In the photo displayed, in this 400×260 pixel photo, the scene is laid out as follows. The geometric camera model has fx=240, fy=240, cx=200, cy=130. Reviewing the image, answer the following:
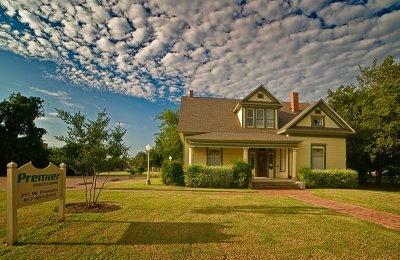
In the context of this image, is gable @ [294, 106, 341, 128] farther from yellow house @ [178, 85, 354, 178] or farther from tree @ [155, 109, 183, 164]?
tree @ [155, 109, 183, 164]

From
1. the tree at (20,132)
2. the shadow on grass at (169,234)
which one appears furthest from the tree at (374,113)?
the tree at (20,132)

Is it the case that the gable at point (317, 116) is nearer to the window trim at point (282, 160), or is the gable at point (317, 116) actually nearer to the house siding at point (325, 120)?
the house siding at point (325, 120)

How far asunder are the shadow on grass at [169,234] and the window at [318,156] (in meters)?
17.3

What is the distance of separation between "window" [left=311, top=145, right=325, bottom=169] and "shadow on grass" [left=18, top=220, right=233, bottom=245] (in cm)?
1732

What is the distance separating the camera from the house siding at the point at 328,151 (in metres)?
21.2

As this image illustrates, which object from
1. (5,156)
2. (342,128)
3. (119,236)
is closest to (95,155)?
(119,236)

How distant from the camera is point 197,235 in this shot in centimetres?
603

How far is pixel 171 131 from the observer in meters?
44.2

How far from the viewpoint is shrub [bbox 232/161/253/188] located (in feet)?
55.8

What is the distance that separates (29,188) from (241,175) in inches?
525

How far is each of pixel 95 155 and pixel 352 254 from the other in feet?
26.5

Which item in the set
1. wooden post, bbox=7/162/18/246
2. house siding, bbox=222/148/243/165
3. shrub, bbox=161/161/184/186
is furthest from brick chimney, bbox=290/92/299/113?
wooden post, bbox=7/162/18/246

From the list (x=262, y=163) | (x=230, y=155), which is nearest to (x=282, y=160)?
(x=262, y=163)

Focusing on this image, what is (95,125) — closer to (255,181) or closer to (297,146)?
(255,181)
